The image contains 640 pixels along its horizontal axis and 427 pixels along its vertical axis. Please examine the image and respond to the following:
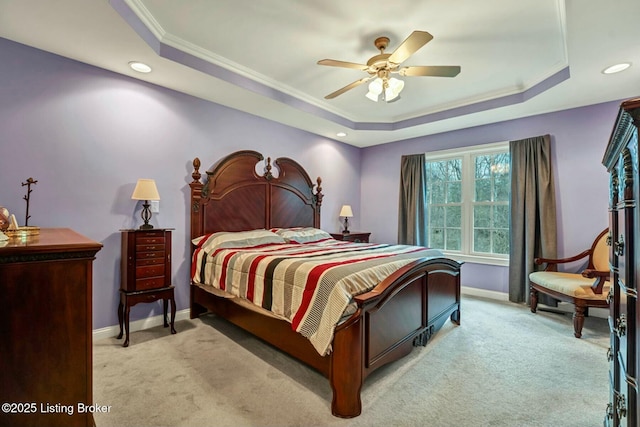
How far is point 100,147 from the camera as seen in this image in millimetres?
2768

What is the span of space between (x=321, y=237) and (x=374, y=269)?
1941 mm

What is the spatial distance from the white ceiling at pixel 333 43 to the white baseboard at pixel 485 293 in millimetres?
2511

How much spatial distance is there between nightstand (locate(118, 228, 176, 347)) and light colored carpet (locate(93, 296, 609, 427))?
38 centimetres

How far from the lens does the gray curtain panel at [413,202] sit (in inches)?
193

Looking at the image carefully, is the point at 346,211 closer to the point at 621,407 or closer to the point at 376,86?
the point at 376,86

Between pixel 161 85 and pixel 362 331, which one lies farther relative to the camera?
pixel 161 85

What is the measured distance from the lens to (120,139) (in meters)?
2.88

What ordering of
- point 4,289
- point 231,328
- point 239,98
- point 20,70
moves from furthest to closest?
1. point 239,98
2. point 231,328
3. point 20,70
4. point 4,289

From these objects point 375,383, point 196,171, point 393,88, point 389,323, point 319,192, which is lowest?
point 375,383

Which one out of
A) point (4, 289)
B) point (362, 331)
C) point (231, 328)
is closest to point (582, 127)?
point (362, 331)

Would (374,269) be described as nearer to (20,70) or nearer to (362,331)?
(362,331)

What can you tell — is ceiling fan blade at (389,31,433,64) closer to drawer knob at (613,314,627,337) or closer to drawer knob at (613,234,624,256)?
drawer knob at (613,234,624,256)

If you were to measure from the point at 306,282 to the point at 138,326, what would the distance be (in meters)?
2.18

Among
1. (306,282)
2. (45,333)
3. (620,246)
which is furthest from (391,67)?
(45,333)
